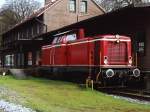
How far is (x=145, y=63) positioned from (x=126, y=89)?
87.7 inches

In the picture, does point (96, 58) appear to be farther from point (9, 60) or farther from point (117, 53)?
point (9, 60)

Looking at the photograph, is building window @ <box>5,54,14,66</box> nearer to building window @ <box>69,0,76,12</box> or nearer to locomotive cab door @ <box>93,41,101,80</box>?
building window @ <box>69,0,76,12</box>

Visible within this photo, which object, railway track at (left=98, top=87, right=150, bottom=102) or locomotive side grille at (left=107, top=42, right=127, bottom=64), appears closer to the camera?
railway track at (left=98, top=87, right=150, bottom=102)

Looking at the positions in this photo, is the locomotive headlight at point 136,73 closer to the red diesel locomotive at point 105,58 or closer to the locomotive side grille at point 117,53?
the red diesel locomotive at point 105,58

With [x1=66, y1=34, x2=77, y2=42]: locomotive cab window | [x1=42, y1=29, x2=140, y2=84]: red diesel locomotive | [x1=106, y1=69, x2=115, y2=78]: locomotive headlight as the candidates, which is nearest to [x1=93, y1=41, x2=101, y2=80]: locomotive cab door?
[x1=42, y1=29, x2=140, y2=84]: red diesel locomotive

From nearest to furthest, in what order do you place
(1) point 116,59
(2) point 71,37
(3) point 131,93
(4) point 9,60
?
(3) point 131,93
(1) point 116,59
(2) point 71,37
(4) point 9,60

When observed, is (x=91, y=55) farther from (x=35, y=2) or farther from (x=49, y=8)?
(x=35, y=2)

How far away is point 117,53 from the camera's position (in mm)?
23375

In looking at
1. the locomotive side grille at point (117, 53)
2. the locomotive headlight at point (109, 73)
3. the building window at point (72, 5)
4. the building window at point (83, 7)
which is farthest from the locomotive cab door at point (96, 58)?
the building window at point (83, 7)

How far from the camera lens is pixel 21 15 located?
100 metres

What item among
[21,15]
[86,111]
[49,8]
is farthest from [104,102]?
[21,15]

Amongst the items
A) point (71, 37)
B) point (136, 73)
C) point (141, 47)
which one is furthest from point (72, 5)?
point (136, 73)

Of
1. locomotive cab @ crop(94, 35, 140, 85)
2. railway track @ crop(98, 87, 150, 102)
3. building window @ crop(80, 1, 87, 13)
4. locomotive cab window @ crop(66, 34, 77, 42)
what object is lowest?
railway track @ crop(98, 87, 150, 102)

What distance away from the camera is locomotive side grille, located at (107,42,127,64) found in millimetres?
23062
